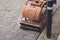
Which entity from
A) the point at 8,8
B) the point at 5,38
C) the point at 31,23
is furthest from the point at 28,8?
the point at 8,8

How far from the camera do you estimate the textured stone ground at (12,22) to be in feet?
10.9

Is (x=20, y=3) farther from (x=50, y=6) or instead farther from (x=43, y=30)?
(x=50, y=6)

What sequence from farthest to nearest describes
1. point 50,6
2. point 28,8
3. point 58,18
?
point 58,18
point 28,8
point 50,6

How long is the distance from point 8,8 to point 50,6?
181 cm

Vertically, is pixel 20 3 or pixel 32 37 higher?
pixel 20 3

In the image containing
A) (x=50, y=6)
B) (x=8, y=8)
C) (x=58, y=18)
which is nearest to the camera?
(x=50, y=6)

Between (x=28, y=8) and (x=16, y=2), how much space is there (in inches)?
64.8

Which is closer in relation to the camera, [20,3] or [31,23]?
[31,23]

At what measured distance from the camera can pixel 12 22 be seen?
3.88 m

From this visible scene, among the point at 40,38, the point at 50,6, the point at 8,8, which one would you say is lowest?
the point at 40,38

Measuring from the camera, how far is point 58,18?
405 cm

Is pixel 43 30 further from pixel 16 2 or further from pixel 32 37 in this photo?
pixel 16 2

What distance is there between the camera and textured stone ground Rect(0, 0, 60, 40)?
3314 mm

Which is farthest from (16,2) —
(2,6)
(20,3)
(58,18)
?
(58,18)
